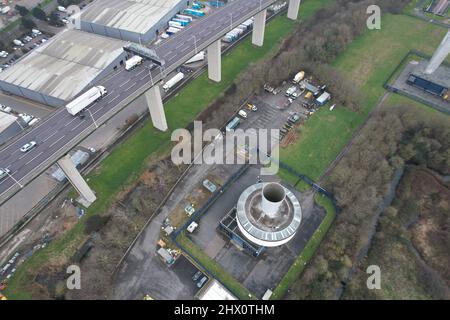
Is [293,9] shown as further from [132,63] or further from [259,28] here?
[132,63]

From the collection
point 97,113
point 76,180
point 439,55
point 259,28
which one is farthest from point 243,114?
point 439,55

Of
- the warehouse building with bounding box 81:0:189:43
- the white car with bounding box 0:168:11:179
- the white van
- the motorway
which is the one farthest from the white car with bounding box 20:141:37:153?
the warehouse building with bounding box 81:0:189:43

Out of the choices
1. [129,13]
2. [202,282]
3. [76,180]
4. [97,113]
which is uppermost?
[97,113]

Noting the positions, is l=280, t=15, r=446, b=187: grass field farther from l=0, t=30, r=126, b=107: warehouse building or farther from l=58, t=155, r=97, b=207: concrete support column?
l=0, t=30, r=126, b=107: warehouse building

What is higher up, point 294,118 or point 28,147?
point 28,147

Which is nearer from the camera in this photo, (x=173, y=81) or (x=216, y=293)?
(x=216, y=293)

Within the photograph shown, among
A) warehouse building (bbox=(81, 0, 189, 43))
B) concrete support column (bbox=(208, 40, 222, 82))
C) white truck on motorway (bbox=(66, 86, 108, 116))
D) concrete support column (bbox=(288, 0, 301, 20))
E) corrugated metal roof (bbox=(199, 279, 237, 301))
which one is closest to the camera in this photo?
corrugated metal roof (bbox=(199, 279, 237, 301))

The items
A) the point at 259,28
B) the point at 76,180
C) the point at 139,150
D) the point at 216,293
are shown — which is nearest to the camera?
the point at 216,293
